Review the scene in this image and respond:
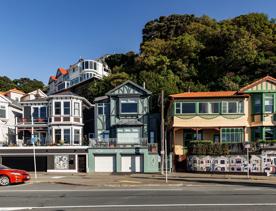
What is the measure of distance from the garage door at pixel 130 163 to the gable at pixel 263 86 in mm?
13315

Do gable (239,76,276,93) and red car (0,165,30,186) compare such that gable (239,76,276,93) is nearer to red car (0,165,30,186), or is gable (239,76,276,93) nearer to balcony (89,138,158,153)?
balcony (89,138,158,153)

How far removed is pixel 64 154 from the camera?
4103cm

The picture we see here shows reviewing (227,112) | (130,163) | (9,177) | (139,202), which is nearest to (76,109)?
(130,163)

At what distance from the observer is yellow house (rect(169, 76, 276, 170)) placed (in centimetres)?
4009

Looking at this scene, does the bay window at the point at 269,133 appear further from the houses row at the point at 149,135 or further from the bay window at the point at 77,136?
the bay window at the point at 77,136

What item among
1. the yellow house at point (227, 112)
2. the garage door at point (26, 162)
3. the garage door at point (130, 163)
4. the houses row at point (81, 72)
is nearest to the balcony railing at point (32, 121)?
the garage door at point (26, 162)

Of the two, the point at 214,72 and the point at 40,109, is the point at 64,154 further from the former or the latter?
the point at 214,72

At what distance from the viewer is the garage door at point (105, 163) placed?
40.8 metres

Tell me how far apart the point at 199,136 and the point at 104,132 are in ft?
36.3

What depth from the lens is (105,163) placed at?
40938 millimetres

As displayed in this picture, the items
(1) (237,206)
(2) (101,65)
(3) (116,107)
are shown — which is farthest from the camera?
(2) (101,65)

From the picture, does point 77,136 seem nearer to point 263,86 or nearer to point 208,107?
point 208,107

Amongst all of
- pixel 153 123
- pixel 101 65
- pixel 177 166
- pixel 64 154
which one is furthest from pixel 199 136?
pixel 101 65

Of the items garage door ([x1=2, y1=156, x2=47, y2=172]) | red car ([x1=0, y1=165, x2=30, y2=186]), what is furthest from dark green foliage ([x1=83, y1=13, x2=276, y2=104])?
red car ([x1=0, y1=165, x2=30, y2=186])
